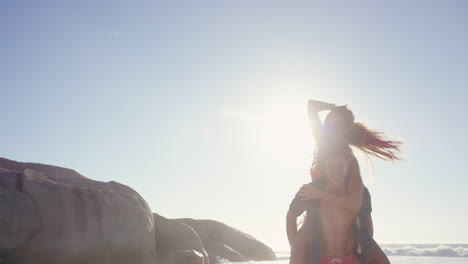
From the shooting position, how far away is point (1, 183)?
794cm

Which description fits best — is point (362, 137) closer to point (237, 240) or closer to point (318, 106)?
point (318, 106)

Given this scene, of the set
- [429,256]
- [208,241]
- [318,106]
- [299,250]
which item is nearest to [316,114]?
[318,106]

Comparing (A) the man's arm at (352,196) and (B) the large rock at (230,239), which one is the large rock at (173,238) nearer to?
(B) the large rock at (230,239)

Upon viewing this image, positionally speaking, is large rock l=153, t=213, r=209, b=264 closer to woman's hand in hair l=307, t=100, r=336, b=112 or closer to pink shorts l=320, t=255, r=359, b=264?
woman's hand in hair l=307, t=100, r=336, b=112

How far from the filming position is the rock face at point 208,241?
11.5 metres

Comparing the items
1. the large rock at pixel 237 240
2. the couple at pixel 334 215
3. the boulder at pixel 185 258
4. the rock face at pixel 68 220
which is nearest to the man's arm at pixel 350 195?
the couple at pixel 334 215

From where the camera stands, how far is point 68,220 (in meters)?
8.40

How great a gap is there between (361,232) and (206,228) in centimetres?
1450

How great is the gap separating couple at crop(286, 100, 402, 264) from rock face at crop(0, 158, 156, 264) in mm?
6324

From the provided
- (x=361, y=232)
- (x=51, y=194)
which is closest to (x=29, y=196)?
(x=51, y=194)

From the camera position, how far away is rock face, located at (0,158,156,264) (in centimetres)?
767

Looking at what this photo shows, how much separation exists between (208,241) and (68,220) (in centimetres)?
865

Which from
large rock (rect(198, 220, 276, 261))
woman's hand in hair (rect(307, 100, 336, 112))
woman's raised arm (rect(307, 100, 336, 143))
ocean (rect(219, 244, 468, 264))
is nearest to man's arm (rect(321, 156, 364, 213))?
woman's raised arm (rect(307, 100, 336, 143))

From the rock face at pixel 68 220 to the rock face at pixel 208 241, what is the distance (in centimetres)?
137
